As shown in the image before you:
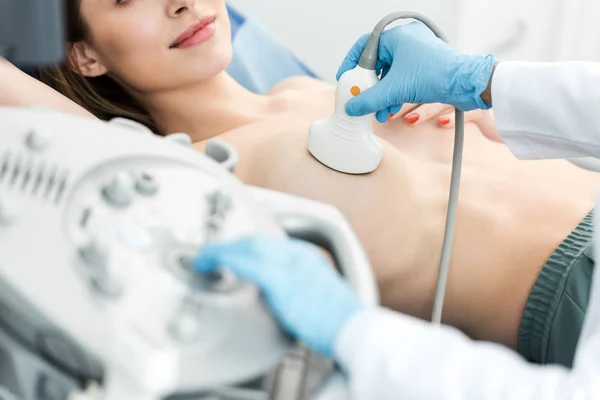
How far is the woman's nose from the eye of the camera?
3.86 ft

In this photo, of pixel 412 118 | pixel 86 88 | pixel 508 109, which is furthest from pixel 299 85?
pixel 508 109

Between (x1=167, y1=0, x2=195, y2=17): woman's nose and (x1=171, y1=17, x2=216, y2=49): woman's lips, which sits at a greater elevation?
(x1=167, y1=0, x2=195, y2=17): woman's nose

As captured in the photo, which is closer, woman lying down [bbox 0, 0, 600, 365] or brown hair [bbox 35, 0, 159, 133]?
woman lying down [bbox 0, 0, 600, 365]

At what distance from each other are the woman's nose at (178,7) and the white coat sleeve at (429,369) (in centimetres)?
79

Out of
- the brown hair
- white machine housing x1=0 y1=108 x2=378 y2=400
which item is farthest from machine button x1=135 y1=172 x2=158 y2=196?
the brown hair

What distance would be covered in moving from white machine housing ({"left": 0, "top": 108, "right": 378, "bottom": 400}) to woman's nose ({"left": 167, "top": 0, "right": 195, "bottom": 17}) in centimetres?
61

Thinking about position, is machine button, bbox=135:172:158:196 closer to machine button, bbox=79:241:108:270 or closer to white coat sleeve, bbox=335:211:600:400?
machine button, bbox=79:241:108:270

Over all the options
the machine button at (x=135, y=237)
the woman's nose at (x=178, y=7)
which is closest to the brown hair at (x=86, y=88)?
the woman's nose at (x=178, y=7)

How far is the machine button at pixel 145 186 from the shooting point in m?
0.56

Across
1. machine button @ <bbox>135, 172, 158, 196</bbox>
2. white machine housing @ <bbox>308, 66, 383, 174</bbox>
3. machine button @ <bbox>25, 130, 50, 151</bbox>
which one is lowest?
white machine housing @ <bbox>308, 66, 383, 174</bbox>

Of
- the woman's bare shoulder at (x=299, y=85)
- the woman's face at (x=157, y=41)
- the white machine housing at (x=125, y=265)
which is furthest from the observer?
the woman's bare shoulder at (x=299, y=85)

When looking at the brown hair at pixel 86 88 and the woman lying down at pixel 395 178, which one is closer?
the woman lying down at pixel 395 178

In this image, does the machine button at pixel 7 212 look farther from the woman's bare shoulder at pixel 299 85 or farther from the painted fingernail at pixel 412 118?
the woman's bare shoulder at pixel 299 85

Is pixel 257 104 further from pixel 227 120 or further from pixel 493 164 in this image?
pixel 493 164
